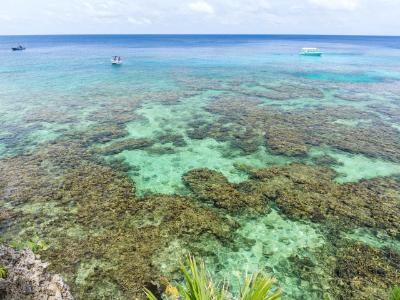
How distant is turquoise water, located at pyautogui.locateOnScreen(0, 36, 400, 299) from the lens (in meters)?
10.1

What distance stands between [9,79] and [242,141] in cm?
3950

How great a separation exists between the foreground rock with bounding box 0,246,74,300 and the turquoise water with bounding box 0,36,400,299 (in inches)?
56.0

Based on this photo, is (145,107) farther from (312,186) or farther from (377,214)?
(377,214)

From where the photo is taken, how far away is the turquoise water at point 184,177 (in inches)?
400

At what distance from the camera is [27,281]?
7375mm

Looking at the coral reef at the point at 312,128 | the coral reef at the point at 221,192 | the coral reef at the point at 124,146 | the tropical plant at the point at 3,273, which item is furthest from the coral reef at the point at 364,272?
the coral reef at the point at 124,146

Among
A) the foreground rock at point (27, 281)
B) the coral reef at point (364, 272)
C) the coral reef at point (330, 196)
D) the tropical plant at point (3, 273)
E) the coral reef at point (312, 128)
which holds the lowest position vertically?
the coral reef at point (364, 272)

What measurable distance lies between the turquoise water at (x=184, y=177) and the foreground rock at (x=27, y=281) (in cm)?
142

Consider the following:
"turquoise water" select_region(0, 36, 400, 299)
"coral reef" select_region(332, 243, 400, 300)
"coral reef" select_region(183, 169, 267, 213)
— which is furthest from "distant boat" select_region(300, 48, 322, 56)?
"coral reef" select_region(332, 243, 400, 300)

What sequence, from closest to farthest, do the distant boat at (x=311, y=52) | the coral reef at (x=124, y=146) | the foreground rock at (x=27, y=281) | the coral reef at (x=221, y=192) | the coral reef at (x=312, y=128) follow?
1. the foreground rock at (x=27, y=281)
2. the coral reef at (x=221, y=192)
3. the coral reef at (x=124, y=146)
4. the coral reef at (x=312, y=128)
5. the distant boat at (x=311, y=52)

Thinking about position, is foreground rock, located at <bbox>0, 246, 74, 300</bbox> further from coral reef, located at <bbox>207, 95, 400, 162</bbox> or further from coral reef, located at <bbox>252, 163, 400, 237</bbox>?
coral reef, located at <bbox>207, 95, 400, 162</bbox>

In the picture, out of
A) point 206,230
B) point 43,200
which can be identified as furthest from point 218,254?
point 43,200

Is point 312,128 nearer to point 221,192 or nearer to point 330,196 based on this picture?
point 330,196

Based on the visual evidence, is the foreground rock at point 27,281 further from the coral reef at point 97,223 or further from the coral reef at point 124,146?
the coral reef at point 124,146
